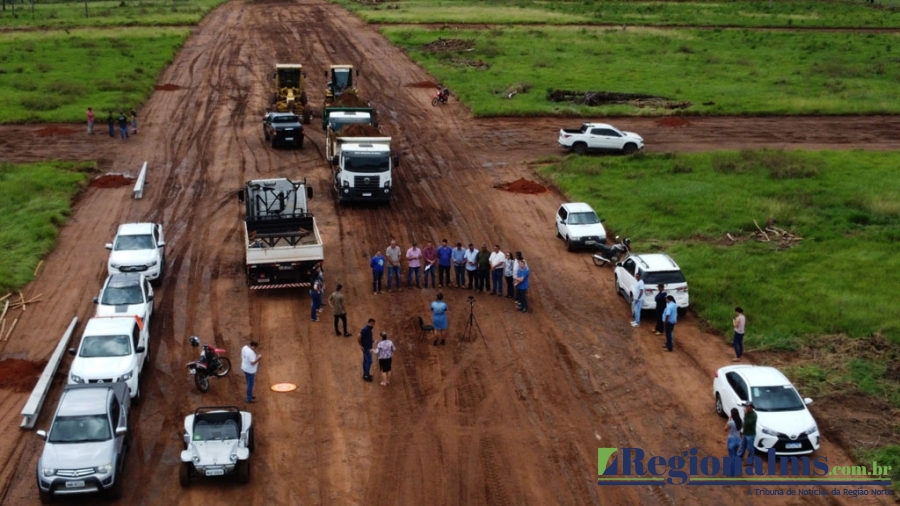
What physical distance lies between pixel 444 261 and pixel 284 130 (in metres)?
21.0

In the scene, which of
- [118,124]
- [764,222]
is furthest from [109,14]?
[764,222]

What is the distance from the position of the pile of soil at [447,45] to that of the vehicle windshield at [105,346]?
59104 millimetres

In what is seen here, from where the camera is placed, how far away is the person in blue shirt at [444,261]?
1191 inches

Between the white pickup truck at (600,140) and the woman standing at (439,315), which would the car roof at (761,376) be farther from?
the white pickup truck at (600,140)

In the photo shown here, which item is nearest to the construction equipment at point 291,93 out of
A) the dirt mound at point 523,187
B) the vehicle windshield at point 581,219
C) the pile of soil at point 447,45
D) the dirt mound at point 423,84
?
the dirt mound at point 423,84

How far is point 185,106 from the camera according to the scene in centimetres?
5844

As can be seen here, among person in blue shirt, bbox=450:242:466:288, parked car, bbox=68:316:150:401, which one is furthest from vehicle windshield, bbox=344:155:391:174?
parked car, bbox=68:316:150:401

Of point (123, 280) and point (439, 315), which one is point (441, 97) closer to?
point (123, 280)

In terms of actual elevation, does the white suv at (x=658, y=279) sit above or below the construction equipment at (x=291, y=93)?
above

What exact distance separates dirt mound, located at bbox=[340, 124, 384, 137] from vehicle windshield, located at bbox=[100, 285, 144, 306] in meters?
16.6

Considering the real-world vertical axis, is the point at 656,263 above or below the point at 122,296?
above

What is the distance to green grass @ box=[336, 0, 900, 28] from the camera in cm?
10019

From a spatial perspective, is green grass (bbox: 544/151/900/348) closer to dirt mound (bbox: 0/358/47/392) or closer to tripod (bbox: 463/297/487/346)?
tripod (bbox: 463/297/487/346)

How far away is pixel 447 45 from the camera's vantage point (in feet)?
264
